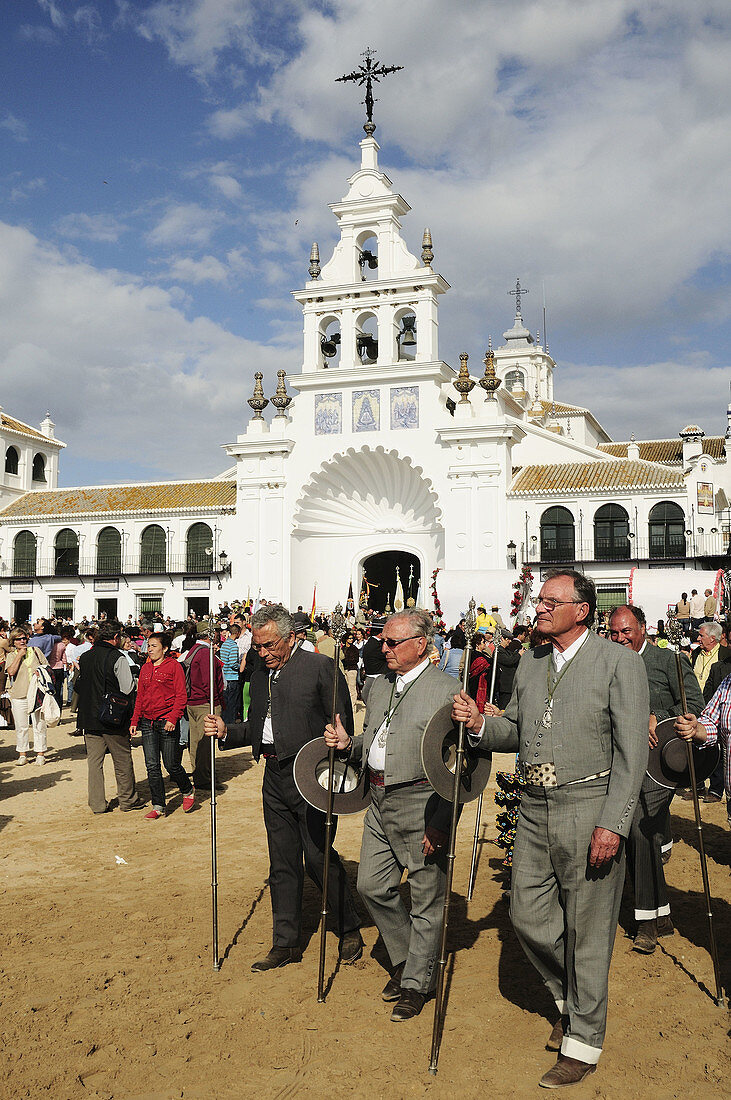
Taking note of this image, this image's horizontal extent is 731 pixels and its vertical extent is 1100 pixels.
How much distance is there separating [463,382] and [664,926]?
26.1 metres

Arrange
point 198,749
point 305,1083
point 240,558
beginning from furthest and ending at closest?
point 240,558, point 198,749, point 305,1083

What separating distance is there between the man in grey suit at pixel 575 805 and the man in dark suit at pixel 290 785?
4.70 ft

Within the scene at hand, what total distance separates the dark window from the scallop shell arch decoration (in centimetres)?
1730

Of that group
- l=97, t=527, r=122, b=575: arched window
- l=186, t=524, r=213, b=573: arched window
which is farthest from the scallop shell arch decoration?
l=97, t=527, r=122, b=575: arched window

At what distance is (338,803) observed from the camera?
16.1ft

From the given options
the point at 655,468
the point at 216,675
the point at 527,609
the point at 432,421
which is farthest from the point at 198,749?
the point at 655,468

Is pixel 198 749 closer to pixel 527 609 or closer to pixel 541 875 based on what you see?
pixel 541 875

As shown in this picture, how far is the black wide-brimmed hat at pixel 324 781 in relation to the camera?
4.84 metres

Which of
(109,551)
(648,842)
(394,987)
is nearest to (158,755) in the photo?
(394,987)

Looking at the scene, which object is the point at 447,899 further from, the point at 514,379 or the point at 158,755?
the point at 514,379

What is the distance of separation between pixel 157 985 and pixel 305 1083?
136 centimetres

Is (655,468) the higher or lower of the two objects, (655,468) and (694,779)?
the higher

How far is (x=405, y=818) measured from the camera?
4.45 meters

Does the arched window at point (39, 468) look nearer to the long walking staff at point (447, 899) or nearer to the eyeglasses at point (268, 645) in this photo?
the eyeglasses at point (268, 645)
